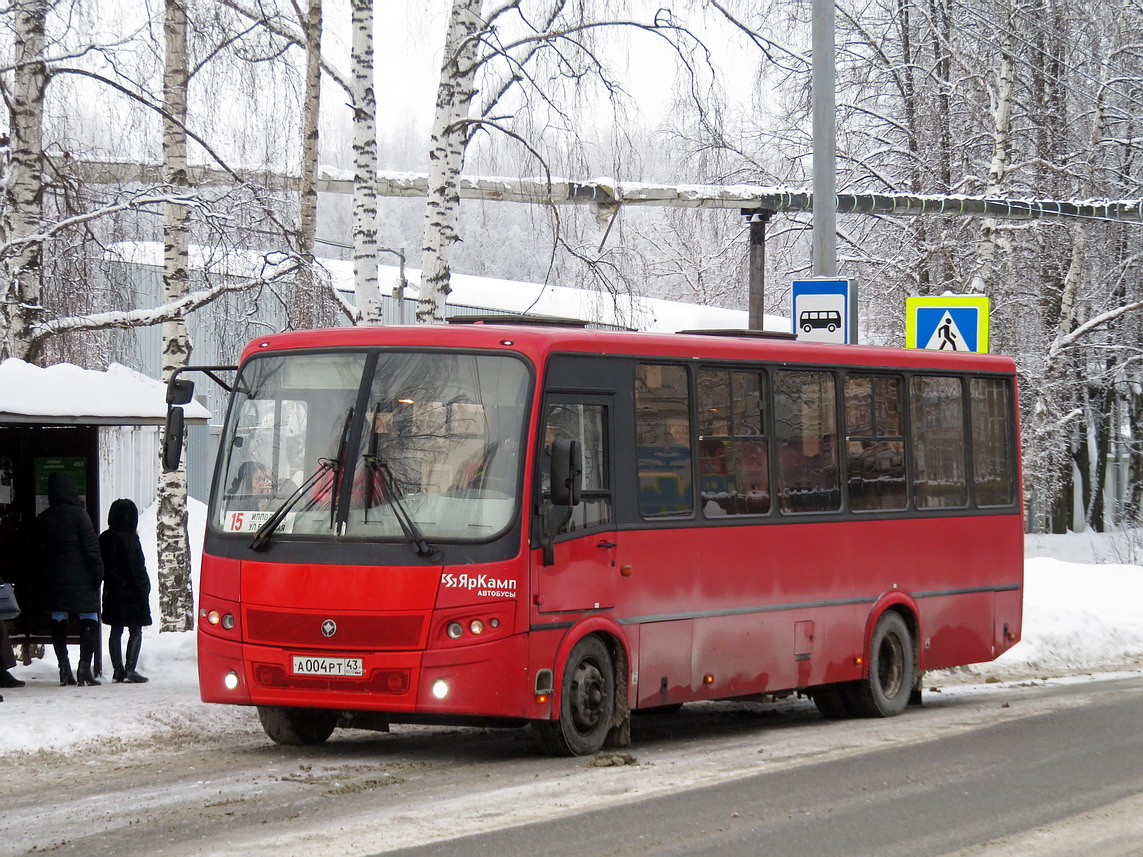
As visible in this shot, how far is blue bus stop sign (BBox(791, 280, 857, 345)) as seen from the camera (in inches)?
655

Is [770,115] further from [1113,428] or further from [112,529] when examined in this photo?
[112,529]

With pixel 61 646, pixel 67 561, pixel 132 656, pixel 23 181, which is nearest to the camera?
pixel 67 561

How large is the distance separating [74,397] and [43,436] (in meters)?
2.03

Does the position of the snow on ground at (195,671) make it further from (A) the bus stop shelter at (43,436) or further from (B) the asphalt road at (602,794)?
(A) the bus stop shelter at (43,436)

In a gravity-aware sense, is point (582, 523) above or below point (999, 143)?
below

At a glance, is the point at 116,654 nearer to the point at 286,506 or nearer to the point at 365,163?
the point at 286,506

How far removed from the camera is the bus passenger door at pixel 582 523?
10594 mm

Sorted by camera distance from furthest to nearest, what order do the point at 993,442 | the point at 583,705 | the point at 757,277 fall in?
the point at 757,277
the point at 993,442
the point at 583,705

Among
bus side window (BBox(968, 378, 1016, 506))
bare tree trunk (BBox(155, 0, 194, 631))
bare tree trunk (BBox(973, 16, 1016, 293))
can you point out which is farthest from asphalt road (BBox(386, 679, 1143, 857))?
bare tree trunk (BBox(973, 16, 1016, 293))

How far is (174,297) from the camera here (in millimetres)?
17781

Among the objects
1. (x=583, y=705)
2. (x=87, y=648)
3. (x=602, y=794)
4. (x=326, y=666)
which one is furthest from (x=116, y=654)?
(x=602, y=794)

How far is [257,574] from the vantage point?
1059cm

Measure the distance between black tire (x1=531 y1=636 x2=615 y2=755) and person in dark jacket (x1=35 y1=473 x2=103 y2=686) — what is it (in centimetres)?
515

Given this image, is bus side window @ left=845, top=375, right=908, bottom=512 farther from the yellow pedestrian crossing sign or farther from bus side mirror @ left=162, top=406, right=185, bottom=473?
bus side mirror @ left=162, top=406, right=185, bottom=473
